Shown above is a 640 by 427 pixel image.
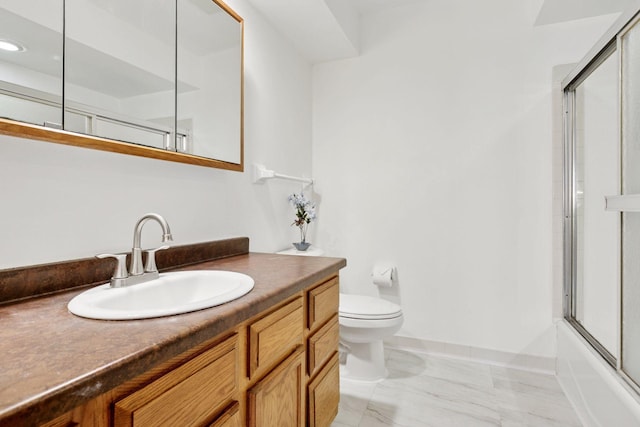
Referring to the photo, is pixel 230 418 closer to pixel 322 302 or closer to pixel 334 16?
pixel 322 302

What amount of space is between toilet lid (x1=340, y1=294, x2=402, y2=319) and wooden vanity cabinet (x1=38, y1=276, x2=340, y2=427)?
411mm

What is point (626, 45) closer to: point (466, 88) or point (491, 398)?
point (466, 88)

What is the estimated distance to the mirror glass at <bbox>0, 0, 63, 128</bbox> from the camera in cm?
87

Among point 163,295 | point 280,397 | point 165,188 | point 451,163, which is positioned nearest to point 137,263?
point 163,295

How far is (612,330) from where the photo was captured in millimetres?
1722

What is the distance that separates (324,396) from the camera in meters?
1.42

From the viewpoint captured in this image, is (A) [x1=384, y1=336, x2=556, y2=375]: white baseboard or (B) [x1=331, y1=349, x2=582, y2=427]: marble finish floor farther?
(A) [x1=384, y1=336, x2=556, y2=375]: white baseboard

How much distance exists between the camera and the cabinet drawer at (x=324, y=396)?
1.30 m

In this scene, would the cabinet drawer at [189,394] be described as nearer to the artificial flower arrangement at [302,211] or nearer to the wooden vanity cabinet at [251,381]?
the wooden vanity cabinet at [251,381]

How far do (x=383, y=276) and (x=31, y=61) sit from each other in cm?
211

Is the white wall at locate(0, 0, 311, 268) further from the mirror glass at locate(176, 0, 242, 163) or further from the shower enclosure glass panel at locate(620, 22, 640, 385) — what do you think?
the shower enclosure glass panel at locate(620, 22, 640, 385)

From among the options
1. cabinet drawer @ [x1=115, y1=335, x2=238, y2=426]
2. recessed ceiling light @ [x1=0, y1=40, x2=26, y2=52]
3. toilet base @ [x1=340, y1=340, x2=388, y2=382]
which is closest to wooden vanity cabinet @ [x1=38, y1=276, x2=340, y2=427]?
cabinet drawer @ [x1=115, y1=335, x2=238, y2=426]

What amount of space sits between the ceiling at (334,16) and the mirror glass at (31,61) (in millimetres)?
1228

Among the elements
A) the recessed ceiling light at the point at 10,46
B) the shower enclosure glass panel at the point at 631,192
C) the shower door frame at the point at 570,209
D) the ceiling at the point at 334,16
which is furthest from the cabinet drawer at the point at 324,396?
the ceiling at the point at 334,16
